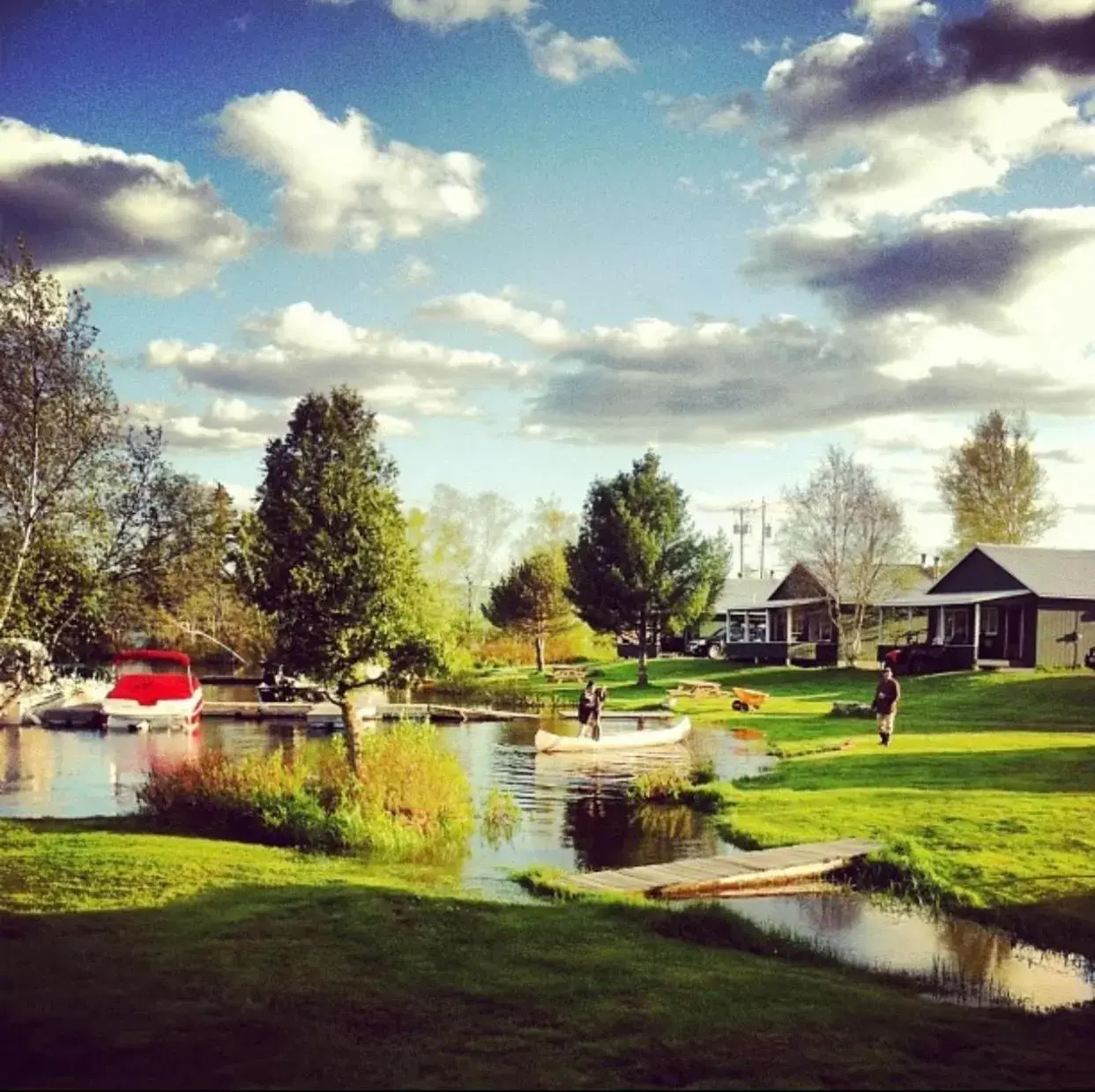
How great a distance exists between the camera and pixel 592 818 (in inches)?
903

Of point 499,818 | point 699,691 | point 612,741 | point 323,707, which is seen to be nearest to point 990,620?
point 699,691

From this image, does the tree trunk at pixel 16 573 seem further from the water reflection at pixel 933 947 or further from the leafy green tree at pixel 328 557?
the water reflection at pixel 933 947

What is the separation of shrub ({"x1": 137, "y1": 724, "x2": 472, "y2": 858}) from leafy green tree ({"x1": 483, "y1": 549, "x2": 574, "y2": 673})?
47777 mm

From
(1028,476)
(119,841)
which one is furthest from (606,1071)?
(1028,476)

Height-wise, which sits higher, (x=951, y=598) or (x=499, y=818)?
(x=951, y=598)

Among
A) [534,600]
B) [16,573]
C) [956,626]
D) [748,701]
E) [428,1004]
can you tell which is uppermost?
[16,573]

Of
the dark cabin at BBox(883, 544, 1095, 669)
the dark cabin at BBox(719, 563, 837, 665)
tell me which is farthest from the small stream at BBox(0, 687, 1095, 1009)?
the dark cabin at BBox(719, 563, 837, 665)

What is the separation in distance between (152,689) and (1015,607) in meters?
39.3

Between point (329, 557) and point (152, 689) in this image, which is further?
point (152, 689)

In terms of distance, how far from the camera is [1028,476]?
86.6 metres

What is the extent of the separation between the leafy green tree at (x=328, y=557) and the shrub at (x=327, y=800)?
1105mm

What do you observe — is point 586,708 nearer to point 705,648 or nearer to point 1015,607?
point 1015,607

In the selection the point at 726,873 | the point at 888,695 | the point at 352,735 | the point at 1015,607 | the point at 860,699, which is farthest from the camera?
the point at 1015,607

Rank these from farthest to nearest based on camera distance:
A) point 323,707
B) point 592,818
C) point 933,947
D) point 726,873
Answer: point 323,707 → point 592,818 → point 726,873 → point 933,947
